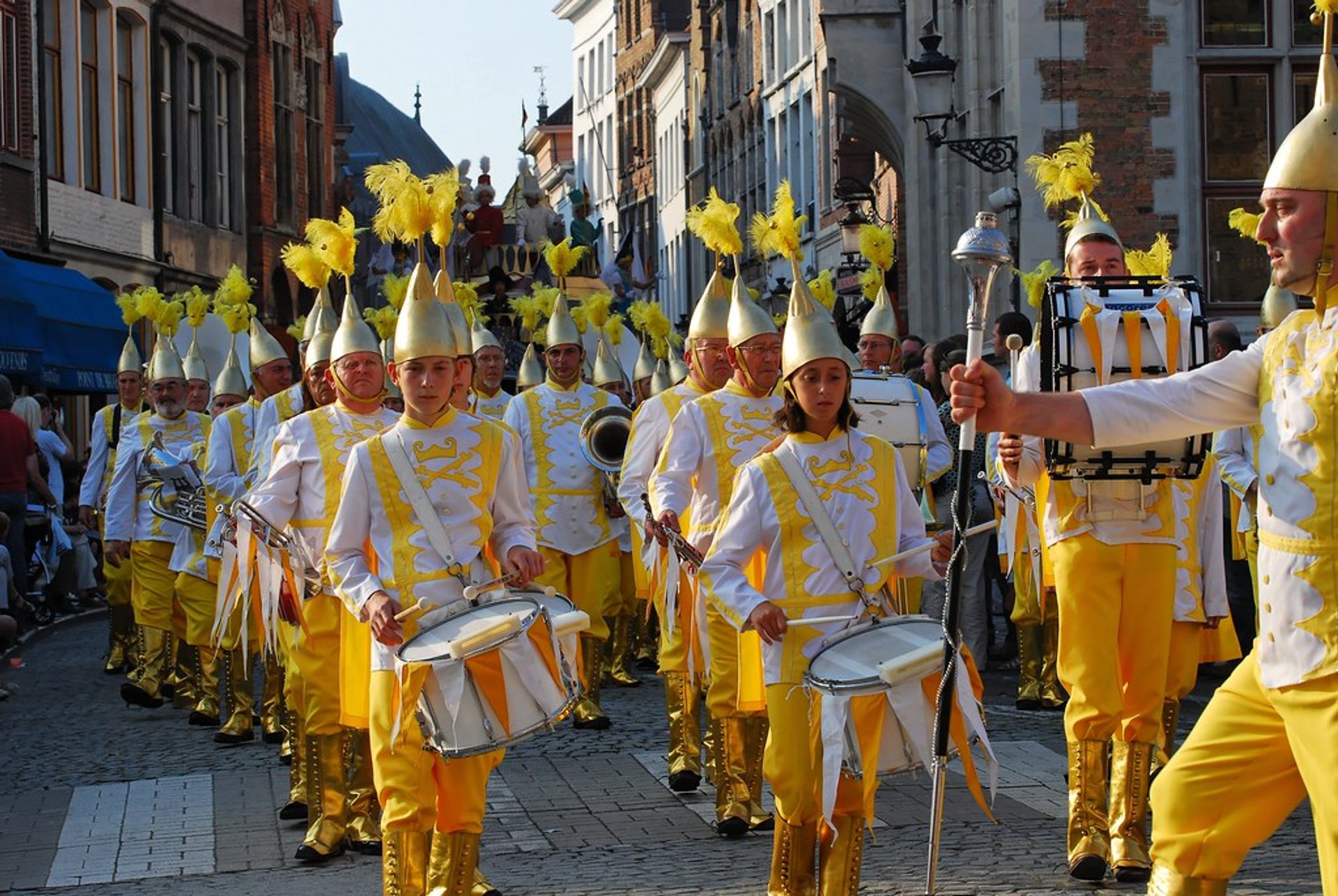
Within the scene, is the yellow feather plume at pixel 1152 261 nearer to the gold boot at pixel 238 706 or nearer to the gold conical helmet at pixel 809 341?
the gold conical helmet at pixel 809 341

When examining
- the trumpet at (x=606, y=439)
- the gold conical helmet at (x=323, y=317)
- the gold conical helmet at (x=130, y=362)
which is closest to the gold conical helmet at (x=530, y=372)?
the gold conical helmet at (x=130, y=362)

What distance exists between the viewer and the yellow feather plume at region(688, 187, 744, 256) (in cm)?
997

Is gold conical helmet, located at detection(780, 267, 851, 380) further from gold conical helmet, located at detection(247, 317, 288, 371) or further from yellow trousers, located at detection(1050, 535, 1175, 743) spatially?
gold conical helmet, located at detection(247, 317, 288, 371)

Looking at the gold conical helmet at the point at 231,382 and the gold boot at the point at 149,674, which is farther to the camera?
the gold boot at the point at 149,674

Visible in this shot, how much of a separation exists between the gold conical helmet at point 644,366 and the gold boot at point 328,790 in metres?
10.6

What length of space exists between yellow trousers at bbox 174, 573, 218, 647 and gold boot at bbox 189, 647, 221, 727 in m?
0.07

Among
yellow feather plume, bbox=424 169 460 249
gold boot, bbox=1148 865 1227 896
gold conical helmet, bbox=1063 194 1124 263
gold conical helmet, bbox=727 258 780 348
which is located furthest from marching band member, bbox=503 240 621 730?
gold boot, bbox=1148 865 1227 896

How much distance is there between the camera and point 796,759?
6.82 meters

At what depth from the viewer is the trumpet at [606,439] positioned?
44.8 feet

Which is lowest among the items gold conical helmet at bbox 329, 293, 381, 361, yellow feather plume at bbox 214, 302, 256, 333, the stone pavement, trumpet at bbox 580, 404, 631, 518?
the stone pavement

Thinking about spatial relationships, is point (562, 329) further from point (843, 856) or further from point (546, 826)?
point (843, 856)

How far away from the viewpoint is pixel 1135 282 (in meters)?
7.81

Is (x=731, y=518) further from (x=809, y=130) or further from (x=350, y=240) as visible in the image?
(x=809, y=130)

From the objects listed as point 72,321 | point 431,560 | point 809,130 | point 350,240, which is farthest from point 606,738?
point 809,130
